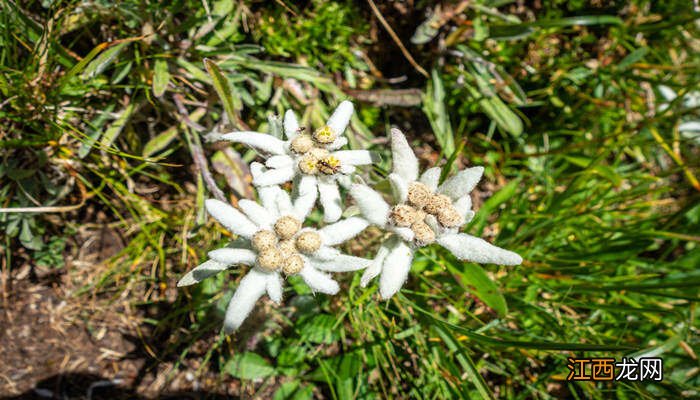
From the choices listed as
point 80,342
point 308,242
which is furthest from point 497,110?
point 80,342

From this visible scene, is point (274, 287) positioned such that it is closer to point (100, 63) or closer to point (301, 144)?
point (301, 144)

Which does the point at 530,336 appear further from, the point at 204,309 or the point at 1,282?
the point at 1,282

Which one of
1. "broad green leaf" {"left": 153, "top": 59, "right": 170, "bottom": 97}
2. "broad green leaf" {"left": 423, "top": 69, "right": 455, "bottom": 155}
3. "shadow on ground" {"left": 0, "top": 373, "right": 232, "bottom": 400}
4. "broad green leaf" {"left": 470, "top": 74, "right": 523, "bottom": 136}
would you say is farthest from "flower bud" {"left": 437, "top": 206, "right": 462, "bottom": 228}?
"shadow on ground" {"left": 0, "top": 373, "right": 232, "bottom": 400}

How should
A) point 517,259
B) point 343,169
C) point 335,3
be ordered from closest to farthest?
point 517,259
point 343,169
point 335,3

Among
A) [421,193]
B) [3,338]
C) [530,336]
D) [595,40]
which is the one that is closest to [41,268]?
[3,338]

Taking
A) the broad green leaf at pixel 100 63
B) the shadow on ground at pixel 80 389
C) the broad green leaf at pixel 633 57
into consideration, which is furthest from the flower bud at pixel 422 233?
the broad green leaf at pixel 633 57

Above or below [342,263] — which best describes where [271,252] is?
above
